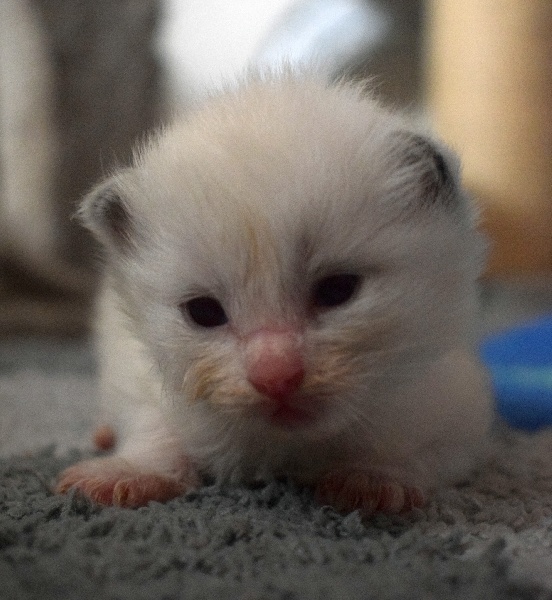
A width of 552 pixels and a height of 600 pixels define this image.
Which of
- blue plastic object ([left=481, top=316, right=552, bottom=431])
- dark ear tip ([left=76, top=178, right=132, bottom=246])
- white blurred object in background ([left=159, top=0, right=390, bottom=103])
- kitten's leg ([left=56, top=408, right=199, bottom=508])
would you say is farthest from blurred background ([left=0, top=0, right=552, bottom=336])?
kitten's leg ([left=56, top=408, right=199, bottom=508])

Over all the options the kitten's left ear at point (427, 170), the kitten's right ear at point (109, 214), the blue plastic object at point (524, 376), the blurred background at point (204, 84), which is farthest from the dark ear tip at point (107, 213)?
the blurred background at point (204, 84)

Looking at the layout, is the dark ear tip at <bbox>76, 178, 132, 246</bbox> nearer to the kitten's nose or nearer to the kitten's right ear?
the kitten's right ear

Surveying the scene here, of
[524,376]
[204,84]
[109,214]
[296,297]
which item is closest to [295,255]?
[296,297]

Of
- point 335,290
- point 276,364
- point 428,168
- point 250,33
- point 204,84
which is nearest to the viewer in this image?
point 276,364

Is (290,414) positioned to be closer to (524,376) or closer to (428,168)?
(428,168)

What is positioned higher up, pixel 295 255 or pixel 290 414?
pixel 295 255

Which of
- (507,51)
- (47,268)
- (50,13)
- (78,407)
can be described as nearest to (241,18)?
(50,13)

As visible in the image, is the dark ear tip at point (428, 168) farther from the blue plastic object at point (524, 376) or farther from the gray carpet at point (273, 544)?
the blue plastic object at point (524, 376)
